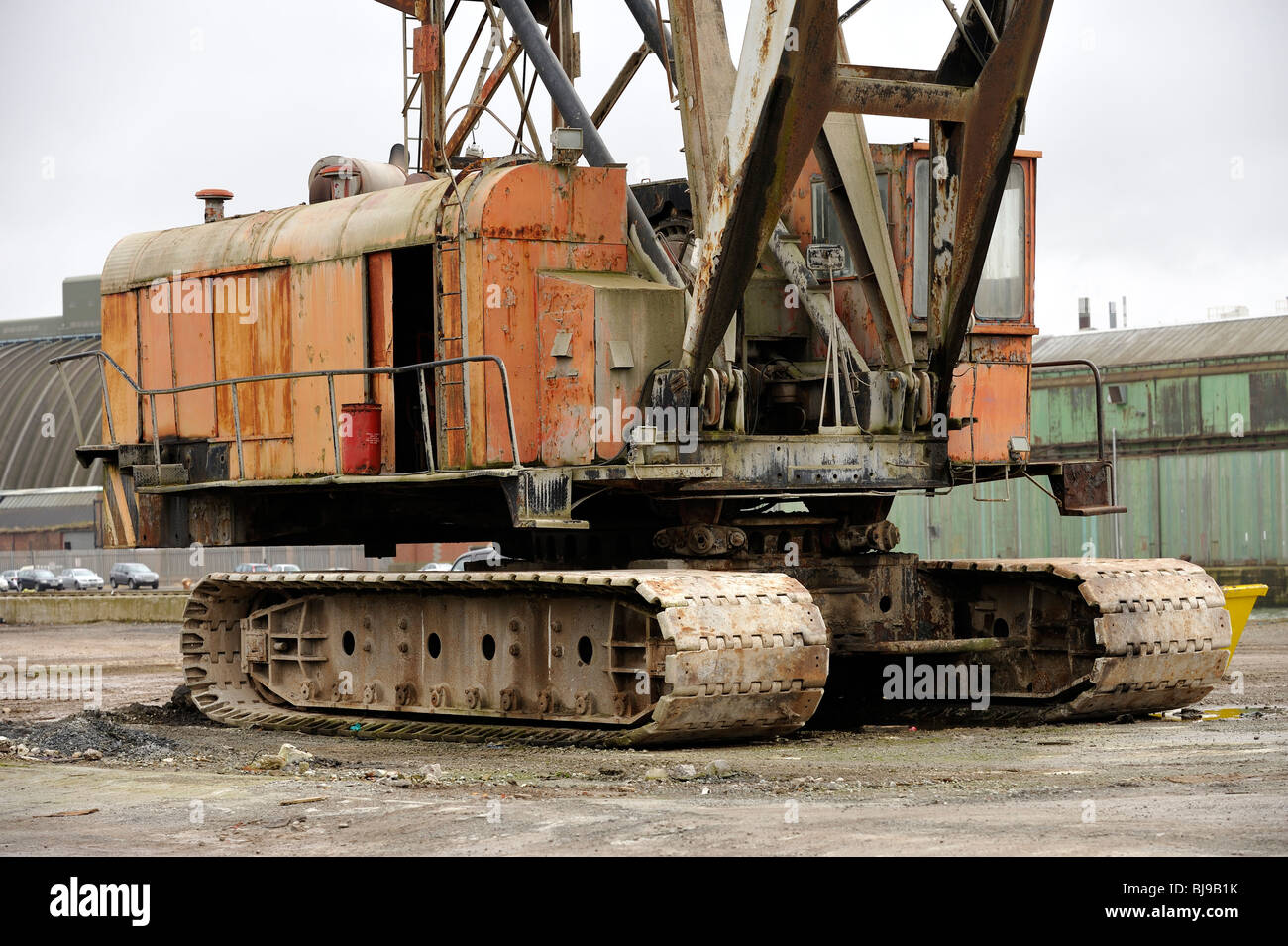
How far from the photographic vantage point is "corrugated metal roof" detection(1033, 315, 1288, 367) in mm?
45812

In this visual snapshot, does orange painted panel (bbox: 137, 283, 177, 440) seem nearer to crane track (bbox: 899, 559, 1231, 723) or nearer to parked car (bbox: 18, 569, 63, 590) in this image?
crane track (bbox: 899, 559, 1231, 723)

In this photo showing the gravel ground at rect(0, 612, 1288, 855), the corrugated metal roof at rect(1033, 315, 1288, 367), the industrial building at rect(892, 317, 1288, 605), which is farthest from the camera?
the corrugated metal roof at rect(1033, 315, 1288, 367)

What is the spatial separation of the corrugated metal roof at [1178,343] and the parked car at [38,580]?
3117 centimetres

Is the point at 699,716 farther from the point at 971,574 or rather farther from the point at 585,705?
the point at 971,574

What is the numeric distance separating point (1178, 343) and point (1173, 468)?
501cm

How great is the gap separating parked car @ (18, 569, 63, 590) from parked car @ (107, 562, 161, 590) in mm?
2609

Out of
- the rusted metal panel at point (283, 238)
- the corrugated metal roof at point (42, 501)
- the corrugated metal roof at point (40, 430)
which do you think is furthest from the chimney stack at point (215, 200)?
the corrugated metal roof at point (42, 501)

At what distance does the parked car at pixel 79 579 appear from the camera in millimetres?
58219

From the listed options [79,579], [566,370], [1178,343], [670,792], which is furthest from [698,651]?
[79,579]

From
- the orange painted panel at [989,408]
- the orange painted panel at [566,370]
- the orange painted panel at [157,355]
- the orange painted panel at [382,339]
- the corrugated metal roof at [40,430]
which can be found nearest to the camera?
the orange painted panel at [566,370]

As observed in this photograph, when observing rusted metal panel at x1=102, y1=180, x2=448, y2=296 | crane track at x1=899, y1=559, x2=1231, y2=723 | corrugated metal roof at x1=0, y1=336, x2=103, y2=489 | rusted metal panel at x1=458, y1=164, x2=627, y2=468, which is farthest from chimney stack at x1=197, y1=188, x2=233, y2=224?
corrugated metal roof at x1=0, y1=336, x2=103, y2=489

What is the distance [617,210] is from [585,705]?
12.2 feet

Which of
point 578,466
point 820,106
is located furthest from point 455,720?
point 820,106

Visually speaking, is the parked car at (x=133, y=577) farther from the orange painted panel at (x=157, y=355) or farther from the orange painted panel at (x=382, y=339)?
the orange painted panel at (x=382, y=339)
